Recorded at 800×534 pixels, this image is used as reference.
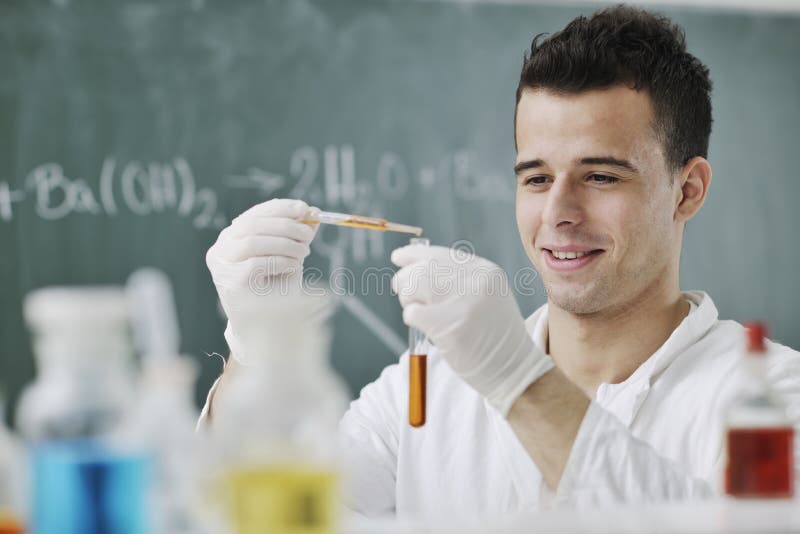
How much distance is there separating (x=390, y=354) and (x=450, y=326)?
1.79 metres

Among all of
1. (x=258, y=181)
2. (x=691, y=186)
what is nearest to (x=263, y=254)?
(x=691, y=186)

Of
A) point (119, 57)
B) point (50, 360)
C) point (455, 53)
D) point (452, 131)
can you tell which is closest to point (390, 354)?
point (452, 131)

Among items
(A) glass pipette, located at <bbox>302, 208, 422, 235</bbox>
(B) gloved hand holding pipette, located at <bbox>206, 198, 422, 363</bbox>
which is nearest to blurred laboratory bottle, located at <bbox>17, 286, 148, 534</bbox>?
(A) glass pipette, located at <bbox>302, 208, 422, 235</bbox>

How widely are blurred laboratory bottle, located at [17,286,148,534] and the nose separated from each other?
4.23ft

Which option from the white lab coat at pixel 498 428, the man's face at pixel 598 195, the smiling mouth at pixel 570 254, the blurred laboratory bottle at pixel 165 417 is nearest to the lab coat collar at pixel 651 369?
the white lab coat at pixel 498 428

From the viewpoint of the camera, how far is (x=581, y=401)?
1.21 m

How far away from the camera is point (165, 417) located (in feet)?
2.12

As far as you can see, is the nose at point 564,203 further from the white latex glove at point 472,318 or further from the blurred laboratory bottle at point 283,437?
the blurred laboratory bottle at point 283,437

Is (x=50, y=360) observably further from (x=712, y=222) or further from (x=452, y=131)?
(x=712, y=222)

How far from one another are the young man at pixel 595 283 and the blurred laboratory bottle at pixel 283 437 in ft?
2.98

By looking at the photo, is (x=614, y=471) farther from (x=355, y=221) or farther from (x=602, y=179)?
(x=602, y=179)

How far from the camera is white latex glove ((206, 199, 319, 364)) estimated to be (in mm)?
1568

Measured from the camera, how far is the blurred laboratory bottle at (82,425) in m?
0.58

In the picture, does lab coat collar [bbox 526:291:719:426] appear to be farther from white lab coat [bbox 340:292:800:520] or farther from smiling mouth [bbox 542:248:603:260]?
smiling mouth [bbox 542:248:603:260]
